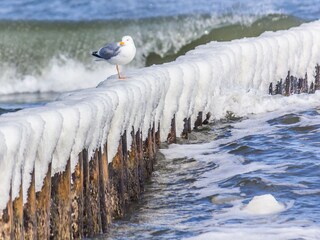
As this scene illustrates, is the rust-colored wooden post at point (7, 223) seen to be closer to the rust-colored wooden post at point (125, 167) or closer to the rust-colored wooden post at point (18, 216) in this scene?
the rust-colored wooden post at point (18, 216)

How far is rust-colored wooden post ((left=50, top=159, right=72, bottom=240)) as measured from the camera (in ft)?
26.4

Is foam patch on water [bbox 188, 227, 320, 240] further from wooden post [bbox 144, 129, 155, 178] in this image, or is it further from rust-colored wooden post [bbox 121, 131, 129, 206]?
wooden post [bbox 144, 129, 155, 178]

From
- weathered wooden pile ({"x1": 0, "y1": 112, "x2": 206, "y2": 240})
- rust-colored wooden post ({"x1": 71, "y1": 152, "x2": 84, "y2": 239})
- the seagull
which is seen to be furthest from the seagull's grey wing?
rust-colored wooden post ({"x1": 71, "y1": 152, "x2": 84, "y2": 239})

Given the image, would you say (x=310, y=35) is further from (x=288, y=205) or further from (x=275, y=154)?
(x=288, y=205)

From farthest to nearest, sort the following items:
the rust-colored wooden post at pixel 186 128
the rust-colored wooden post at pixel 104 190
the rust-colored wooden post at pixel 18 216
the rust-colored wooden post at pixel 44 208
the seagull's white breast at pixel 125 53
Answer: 1. the rust-colored wooden post at pixel 186 128
2. the seagull's white breast at pixel 125 53
3. the rust-colored wooden post at pixel 104 190
4. the rust-colored wooden post at pixel 44 208
5. the rust-colored wooden post at pixel 18 216

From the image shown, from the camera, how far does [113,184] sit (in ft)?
30.5

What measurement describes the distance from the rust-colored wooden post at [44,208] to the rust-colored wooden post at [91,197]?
0.73 metres

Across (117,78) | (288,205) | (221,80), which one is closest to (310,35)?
(221,80)

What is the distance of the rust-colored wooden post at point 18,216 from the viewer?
7.29 metres

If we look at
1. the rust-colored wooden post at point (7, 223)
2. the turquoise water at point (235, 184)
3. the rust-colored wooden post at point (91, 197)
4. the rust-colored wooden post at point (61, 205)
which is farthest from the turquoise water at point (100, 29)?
the rust-colored wooden post at point (7, 223)

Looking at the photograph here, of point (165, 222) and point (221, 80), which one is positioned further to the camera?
point (221, 80)

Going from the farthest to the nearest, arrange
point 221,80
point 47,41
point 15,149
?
1. point 47,41
2. point 221,80
3. point 15,149

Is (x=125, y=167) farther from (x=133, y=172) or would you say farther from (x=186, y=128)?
(x=186, y=128)

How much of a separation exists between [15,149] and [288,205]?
302cm
